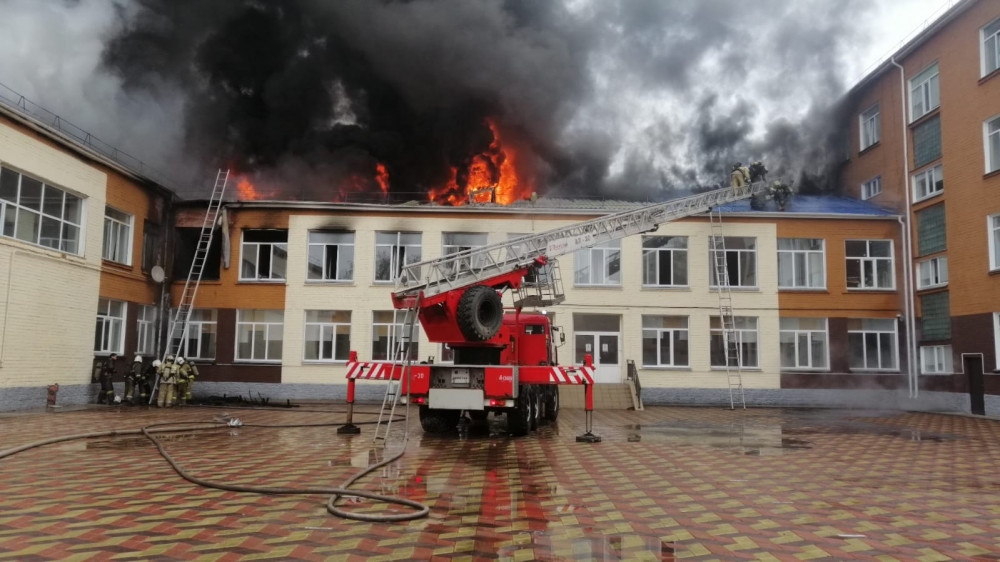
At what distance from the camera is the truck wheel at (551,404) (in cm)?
1637

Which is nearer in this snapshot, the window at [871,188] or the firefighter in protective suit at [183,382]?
the firefighter in protective suit at [183,382]

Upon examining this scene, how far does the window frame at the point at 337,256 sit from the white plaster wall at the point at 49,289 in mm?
6668

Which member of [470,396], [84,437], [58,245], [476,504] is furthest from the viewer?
[58,245]

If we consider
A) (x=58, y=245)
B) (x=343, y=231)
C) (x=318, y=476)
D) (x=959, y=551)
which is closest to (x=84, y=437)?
(x=318, y=476)

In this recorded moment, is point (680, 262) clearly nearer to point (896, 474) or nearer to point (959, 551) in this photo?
point (896, 474)

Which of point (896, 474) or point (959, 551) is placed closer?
point (959, 551)

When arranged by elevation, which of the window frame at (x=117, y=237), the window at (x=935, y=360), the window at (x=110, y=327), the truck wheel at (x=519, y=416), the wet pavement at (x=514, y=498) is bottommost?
the wet pavement at (x=514, y=498)

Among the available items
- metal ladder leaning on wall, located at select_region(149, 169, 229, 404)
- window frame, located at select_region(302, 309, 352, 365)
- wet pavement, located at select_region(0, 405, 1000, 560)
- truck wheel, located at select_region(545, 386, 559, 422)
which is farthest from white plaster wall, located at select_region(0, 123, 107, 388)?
truck wheel, located at select_region(545, 386, 559, 422)

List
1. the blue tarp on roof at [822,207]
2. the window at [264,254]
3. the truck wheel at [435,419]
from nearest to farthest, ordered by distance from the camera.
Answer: the truck wheel at [435,419] < the window at [264,254] < the blue tarp on roof at [822,207]

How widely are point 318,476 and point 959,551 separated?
679 cm

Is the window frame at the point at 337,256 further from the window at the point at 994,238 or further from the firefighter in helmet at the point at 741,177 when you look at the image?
the window at the point at 994,238

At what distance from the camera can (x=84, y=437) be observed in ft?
35.1

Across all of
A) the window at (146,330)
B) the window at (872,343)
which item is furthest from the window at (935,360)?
the window at (146,330)

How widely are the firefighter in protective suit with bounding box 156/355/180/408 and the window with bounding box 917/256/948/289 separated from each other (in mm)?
25311
